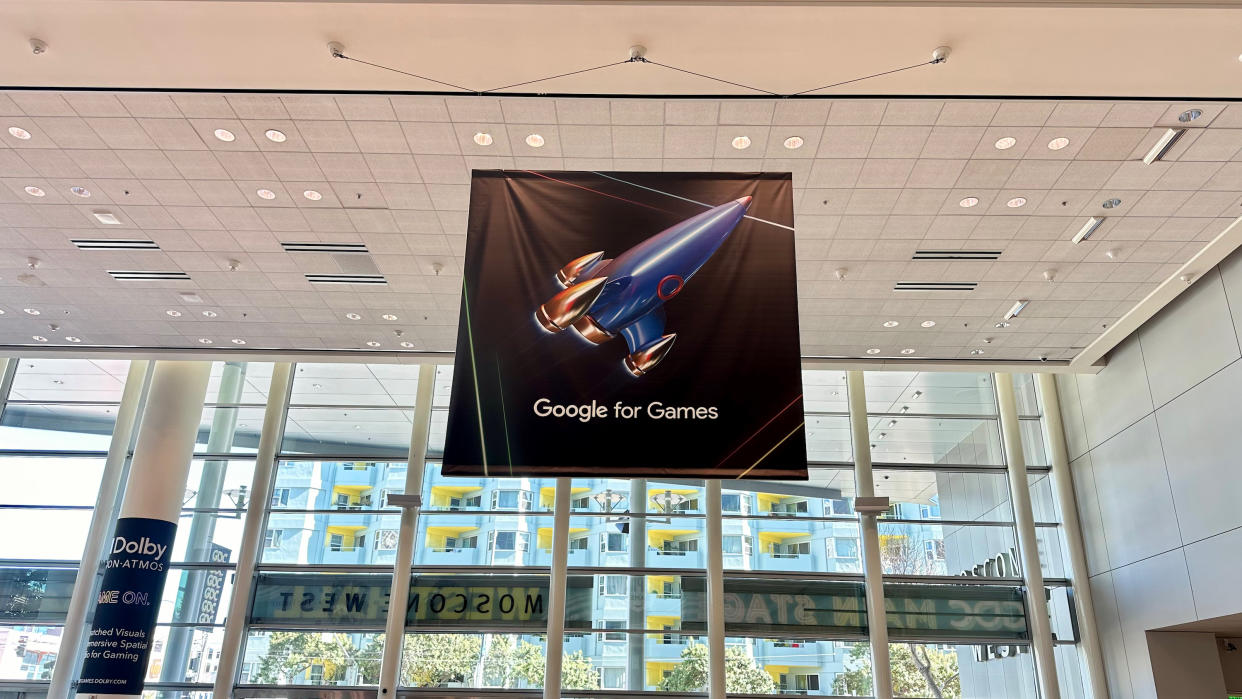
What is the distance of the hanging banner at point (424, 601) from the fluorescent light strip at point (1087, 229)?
9.66 meters

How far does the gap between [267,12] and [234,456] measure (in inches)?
466

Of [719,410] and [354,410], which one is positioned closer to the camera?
[719,410]

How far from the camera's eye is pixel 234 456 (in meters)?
16.7

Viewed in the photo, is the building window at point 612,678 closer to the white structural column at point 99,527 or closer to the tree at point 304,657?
the tree at point 304,657

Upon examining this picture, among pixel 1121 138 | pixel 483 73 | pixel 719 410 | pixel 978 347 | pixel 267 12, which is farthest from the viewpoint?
pixel 978 347

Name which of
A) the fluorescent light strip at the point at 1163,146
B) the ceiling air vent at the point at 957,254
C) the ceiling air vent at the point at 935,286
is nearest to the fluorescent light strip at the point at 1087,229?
the ceiling air vent at the point at 957,254

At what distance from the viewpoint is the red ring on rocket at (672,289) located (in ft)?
18.5

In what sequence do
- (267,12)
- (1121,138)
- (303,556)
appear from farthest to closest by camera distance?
(303,556)
(1121,138)
(267,12)

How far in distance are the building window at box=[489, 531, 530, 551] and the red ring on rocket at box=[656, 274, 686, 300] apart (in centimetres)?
1104

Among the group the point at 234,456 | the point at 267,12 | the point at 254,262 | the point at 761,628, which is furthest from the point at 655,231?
A: the point at 234,456

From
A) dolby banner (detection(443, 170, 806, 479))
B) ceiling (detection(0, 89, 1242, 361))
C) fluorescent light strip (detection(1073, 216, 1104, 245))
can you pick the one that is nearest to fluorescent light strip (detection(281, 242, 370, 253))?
ceiling (detection(0, 89, 1242, 361))

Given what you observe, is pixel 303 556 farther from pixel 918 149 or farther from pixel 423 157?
pixel 918 149

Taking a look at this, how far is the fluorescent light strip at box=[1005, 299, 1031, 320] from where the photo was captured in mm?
12573

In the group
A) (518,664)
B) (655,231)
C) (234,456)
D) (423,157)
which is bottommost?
(518,664)
